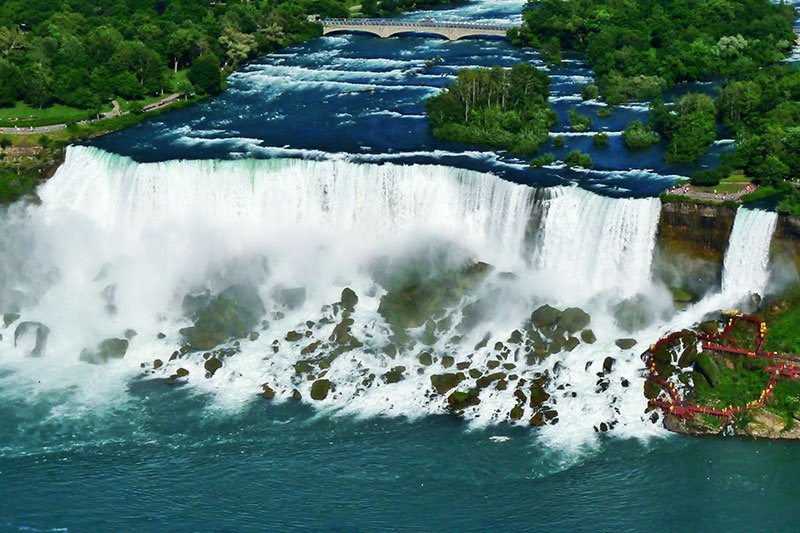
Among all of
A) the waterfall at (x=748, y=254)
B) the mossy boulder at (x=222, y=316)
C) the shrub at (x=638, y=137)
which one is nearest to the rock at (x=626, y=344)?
the waterfall at (x=748, y=254)

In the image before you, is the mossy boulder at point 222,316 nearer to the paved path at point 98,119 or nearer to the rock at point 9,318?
the rock at point 9,318

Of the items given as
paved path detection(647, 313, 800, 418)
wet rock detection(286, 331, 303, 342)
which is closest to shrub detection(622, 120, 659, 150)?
paved path detection(647, 313, 800, 418)

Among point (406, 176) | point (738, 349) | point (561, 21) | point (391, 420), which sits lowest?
point (391, 420)

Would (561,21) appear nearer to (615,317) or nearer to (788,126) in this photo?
(788,126)

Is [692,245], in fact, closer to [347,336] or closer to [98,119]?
[347,336]

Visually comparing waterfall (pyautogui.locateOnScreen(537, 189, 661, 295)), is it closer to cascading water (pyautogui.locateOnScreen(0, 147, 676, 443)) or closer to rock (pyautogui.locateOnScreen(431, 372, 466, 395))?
cascading water (pyautogui.locateOnScreen(0, 147, 676, 443))

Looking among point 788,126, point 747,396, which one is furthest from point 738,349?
point 788,126
